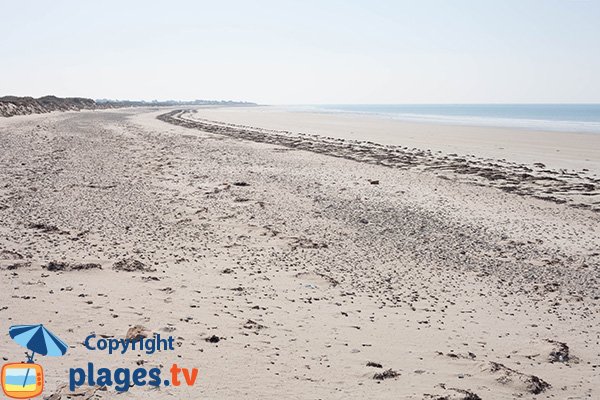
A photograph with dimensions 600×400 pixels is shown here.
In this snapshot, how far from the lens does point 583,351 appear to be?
16.1 feet

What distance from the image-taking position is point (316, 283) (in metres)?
6.37

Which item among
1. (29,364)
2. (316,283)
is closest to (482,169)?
(316,283)

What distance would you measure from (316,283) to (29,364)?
342cm

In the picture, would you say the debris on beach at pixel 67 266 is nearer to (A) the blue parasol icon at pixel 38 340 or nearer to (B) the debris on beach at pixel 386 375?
(A) the blue parasol icon at pixel 38 340

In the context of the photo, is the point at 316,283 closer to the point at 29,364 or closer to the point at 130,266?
the point at 130,266

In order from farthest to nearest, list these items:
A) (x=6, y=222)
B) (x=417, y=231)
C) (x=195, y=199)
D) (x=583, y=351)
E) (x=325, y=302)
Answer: (x=195, y=199) < (x=417, y=231) < (x=6, y=222) < (x=325, y=302) < (x=583, y=351)

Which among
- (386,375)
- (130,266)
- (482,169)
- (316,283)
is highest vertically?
(482,169)

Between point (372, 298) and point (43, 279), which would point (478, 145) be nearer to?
point (372, 298)

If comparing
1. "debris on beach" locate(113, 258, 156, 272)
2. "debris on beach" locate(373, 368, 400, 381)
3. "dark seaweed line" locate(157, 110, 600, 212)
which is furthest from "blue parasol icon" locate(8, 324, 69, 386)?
Result: "dark seaweed line" locate(157, 110, 600, 212)

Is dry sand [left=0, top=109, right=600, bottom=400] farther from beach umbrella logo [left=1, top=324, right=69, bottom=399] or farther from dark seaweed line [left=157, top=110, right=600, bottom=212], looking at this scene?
dark seaweed line [left=157, top=110, right=600, bottom=212]

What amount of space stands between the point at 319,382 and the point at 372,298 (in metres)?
2.05

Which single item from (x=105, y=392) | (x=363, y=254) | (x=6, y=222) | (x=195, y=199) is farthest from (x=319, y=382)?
(x=195, y=199)

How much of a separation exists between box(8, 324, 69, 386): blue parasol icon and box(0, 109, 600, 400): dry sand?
9cm

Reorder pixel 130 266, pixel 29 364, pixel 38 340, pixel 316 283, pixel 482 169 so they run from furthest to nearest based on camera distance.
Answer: pixel 482 169 < pixel 130 266 < pixel 316 283 < pixel 38 340 < pixel 29 364
